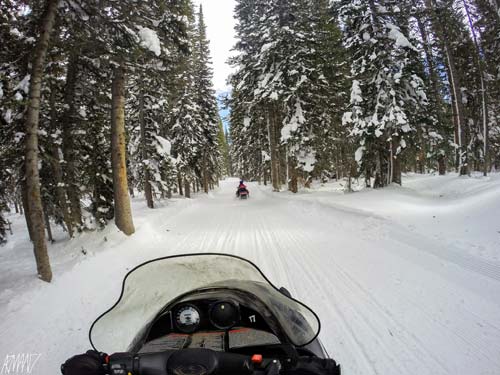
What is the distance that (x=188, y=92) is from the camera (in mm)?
25391

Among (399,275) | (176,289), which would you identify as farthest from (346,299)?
(176,289)

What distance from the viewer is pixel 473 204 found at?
886 cm

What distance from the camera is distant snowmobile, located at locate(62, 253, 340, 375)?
176 centimetres

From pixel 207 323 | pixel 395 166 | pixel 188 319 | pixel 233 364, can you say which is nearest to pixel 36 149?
pixel 188 319

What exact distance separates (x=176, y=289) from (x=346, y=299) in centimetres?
326

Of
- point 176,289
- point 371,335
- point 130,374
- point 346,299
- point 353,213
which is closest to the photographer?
point 130,374

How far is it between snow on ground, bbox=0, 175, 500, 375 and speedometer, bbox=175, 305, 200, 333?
6.06ft

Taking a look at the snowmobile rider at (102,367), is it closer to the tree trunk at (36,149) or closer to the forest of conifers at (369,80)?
the tree trunk at (36,149)

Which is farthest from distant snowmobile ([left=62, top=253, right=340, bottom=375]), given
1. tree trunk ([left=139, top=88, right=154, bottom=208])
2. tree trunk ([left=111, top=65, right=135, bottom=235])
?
tree trunk ([left=139, top=88, right=154, bottom=208])

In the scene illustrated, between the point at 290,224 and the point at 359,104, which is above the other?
the point at 359,104

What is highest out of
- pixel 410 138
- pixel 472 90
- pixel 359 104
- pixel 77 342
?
pixel 472 90

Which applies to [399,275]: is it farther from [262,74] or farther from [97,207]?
[262,74]

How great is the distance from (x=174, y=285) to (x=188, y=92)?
2509cm

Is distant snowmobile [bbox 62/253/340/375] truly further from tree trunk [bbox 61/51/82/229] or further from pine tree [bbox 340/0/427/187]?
pine tree [bbox 340/0/427/187]
